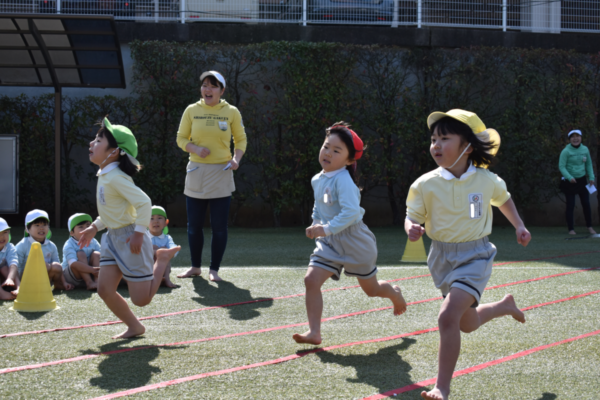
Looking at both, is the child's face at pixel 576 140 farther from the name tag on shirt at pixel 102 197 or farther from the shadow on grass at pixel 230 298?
the name tag on shirt at pixel 102 197

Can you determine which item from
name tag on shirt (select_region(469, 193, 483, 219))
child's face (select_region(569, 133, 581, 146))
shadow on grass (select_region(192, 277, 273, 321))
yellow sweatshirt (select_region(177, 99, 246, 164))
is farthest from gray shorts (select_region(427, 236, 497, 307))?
child's face (select_region(569, 133, 581, 146))

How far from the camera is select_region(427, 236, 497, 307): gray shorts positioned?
318 centimetres

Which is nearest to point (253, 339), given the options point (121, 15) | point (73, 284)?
point (73, 284)

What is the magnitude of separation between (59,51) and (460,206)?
28.8ft

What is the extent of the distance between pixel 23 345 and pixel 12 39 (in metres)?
7.87

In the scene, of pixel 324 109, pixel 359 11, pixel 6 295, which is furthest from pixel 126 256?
pixel 359 11

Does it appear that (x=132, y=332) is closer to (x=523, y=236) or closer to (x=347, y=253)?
(x=347, y=253)

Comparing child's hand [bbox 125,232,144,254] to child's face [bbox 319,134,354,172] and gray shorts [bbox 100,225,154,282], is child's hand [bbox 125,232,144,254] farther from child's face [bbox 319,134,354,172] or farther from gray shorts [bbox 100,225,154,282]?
child's face [bbox 319,134,354,172]

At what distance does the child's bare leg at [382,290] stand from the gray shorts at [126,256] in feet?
4.57

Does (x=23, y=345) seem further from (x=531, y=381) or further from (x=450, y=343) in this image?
(x=531, y=381)

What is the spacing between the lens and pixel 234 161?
627cm

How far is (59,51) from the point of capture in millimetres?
10336

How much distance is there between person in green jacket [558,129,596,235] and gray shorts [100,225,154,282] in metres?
8.64

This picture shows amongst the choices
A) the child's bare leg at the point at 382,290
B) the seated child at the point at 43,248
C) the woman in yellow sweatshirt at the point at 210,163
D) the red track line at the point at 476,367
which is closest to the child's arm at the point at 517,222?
the red track line at the point at 476,367
